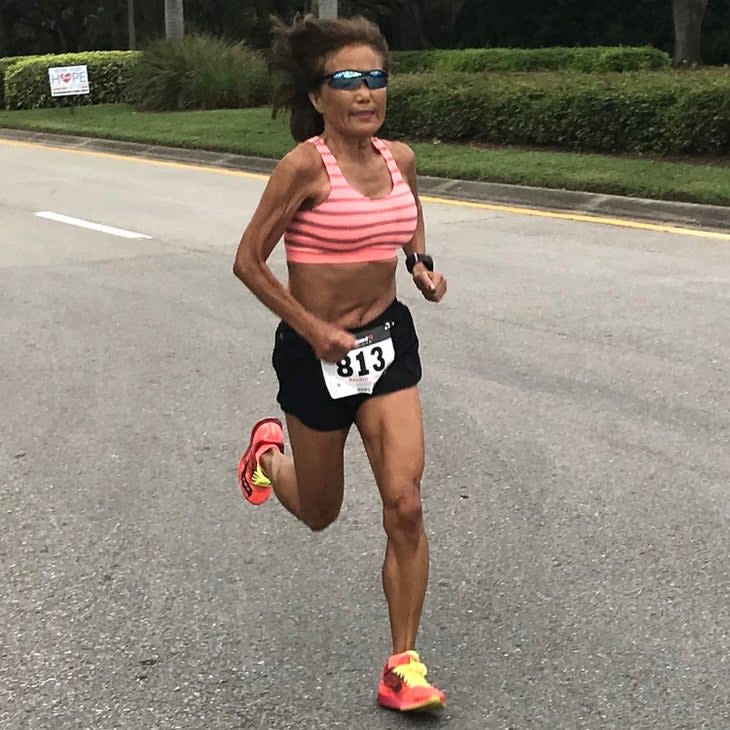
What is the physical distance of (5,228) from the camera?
13094 millimetres

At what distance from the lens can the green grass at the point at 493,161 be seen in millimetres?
12961

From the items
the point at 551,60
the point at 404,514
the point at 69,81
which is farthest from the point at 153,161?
the point at 404,514

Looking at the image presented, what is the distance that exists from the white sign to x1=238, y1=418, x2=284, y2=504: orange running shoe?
1022 inches

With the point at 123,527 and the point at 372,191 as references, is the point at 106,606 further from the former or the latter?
the point at 372,191

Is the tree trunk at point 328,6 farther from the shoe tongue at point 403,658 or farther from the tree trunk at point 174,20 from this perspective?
the shoe tongue at point 403,658

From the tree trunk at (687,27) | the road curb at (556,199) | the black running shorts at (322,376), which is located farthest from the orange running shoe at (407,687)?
the tree trunk at (687,27)

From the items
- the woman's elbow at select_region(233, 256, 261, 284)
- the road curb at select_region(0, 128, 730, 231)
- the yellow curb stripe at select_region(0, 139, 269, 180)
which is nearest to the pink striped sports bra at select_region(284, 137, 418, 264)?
the woman's elbow at select_region(233, 256, 261, 284)

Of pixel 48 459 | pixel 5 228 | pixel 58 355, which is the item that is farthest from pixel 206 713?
pixel 5 228

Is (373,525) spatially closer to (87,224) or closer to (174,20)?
(87,224)

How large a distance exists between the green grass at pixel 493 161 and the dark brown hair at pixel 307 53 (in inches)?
355

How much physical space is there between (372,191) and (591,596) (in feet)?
5.02

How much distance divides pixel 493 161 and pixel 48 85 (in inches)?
786

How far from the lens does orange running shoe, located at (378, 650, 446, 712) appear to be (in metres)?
3.37

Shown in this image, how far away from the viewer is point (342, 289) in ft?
11.4
